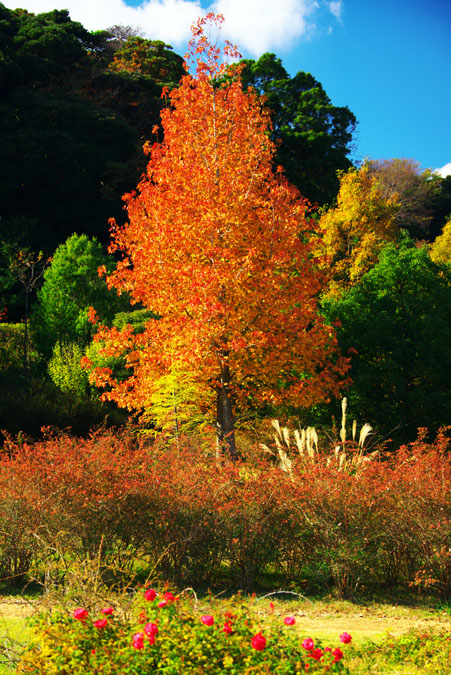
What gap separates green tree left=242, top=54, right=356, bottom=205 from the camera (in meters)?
34.6

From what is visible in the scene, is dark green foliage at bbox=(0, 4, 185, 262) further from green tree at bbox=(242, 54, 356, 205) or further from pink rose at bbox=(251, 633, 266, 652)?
pink rose at bbox=(251, 633, 266, 652)

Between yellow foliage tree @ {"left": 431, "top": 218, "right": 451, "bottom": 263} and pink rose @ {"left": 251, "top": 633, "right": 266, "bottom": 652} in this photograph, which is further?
yellow foliage tree @ {"left": 431, "top": 218, "right": 451, "bottom": 263}

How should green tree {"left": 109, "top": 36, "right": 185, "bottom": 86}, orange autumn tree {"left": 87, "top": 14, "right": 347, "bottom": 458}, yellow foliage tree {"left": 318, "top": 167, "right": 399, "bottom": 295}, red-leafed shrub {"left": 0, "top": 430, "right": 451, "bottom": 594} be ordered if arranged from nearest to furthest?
red-leafed shrub {"left": 0, "top": 430, "right": 451, "bottom": 594} < orange autumn tree {"left": 87, "top": 14, "right": 347, "bottom": 458} < yellow foliage tree {"left": 318, "top": 167, "right": 399, "bottom": 295} < green tree {"left": 109, "top": 36, "right": 185, "bottom": 86}

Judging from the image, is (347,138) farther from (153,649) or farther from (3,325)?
(153,649)

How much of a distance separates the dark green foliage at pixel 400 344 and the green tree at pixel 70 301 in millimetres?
11255

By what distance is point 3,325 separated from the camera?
25516 mm

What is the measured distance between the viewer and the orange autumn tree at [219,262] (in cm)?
1029

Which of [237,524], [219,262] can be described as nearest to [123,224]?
[219,262]

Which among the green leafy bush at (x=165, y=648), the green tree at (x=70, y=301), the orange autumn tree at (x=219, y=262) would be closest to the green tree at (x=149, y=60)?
the green tree at (x=70, y=301)

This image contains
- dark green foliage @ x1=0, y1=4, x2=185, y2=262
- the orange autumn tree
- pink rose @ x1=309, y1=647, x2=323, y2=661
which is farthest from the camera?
dark green foliage @ x1=0, y1=4, x2=185, y2=262

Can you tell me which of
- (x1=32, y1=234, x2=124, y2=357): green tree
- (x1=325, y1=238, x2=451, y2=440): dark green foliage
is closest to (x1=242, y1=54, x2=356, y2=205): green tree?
(x1=32, y1=234, x2=124, y2=357): green tree

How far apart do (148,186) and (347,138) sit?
28.5 meters

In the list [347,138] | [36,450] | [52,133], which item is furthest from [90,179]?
[36,450]

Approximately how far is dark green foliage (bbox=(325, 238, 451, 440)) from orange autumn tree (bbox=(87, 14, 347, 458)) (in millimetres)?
4449
